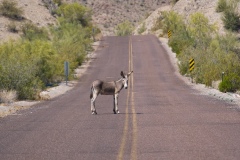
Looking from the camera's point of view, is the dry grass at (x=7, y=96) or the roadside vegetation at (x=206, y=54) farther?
the roadside vegetation at (x=206, y=54)

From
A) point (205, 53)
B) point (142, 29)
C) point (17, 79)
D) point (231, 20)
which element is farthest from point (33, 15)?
point (17, 79)

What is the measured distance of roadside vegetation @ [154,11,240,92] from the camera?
3638 cm

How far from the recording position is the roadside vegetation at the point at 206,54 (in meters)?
36.4

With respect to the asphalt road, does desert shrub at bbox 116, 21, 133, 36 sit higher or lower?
higher

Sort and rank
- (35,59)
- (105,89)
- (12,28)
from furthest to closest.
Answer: (12,28)
(35,59)
(105,89)

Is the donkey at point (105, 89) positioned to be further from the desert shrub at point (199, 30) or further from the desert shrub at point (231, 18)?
the desert shrub at point (231, 18)

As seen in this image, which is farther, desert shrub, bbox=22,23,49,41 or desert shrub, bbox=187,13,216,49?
desert shrub, bbox=187,13,216,49

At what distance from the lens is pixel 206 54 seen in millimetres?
48719

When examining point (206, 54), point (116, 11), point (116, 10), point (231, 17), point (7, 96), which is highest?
point (116, 10)

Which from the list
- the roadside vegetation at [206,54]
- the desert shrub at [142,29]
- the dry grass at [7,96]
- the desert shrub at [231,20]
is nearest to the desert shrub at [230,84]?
the roadside vegetation at [206,54]

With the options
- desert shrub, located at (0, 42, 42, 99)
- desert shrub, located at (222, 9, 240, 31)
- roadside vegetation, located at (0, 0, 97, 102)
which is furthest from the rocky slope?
A: desert shrub, located at (0, 42, 42, 99)

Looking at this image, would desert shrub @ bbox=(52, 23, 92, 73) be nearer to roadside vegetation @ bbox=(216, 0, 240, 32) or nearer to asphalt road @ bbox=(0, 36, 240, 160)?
roadside vegetation @ bbox=(216, 0, 240, 32)

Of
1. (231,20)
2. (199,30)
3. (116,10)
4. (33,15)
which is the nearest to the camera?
(199,30)

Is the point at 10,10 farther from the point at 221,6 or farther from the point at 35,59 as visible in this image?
the point at 35,59
